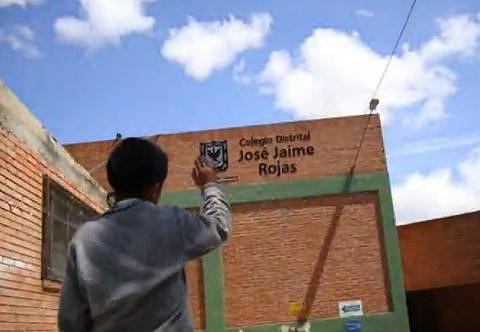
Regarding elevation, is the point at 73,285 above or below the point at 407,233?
below

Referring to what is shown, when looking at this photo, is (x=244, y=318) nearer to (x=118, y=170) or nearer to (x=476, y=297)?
(x=476, y=297)

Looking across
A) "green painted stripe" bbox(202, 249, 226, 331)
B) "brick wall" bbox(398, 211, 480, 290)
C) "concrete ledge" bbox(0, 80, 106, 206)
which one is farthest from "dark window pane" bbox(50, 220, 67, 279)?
"brick wall" bbox(398, 211, 480, 290)

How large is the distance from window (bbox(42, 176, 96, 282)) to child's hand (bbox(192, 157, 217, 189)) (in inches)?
188

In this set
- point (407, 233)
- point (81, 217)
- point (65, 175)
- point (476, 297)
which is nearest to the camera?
point (65, 175)

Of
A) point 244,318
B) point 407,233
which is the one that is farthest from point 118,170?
point 407,233

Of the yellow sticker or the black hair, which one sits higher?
the yellow sticker

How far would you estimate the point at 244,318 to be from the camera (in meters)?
12.9

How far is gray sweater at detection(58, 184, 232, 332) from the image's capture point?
5.32 feet

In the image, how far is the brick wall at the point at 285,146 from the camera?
13.4 metres

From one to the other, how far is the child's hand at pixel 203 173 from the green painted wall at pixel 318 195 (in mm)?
10885

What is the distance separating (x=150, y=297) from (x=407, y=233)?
15692 millimetres

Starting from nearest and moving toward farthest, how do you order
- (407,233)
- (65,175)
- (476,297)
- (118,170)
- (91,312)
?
1. (91,312)
2. (118,170)
3. (65,175)
4. (476,297)
5. (407,233)

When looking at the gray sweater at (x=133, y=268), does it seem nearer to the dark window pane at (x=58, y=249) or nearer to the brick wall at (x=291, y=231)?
the dark window pane at (x=58, y=249)

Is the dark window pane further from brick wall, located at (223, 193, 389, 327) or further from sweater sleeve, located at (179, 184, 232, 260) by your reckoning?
brick wall, located at (223, 193, 389, 327)
